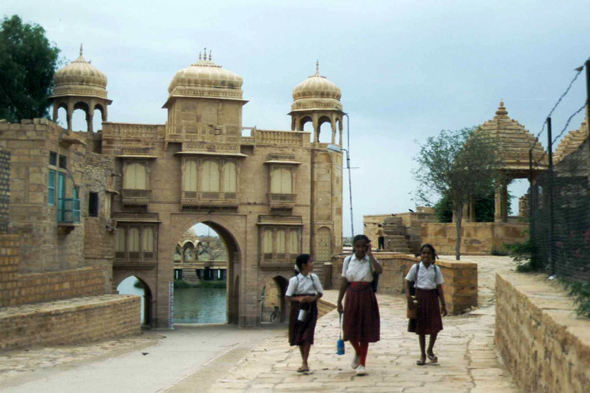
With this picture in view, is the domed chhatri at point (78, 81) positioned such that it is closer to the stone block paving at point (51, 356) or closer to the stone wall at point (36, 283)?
the stone wall at point (36, 283)

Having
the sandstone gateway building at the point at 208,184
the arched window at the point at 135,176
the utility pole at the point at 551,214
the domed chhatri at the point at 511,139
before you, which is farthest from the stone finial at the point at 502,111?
the utility pole at the point at 551,214

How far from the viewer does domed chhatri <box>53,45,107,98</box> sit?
34.6 m

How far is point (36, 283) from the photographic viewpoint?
706 inches

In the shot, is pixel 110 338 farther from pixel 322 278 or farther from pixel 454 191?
pixel 322 278

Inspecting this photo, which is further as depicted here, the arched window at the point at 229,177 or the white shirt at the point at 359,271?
the arched window at the point at 229,177

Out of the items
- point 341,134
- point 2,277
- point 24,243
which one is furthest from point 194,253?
point 2,277

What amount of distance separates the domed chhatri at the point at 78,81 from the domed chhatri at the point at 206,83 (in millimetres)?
3542

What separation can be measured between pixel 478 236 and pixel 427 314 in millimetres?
19842

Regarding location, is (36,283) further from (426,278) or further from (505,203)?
(505,203)

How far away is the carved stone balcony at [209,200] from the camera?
3256 cm

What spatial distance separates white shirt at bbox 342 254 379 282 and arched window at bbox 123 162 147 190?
24827 mm

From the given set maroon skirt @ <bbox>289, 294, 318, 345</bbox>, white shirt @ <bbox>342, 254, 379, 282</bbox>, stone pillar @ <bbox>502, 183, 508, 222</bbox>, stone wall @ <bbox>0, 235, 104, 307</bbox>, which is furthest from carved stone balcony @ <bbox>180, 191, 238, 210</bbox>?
white shirt @ <bbox>342, 254, 379, 282</bbox>

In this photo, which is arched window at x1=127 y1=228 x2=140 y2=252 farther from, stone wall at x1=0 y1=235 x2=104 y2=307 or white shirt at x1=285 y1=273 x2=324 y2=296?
white shirt at x1=285 y1=273 x2=324 y2=296

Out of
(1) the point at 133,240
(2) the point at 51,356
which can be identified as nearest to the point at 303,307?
(2) the point at 51,356
